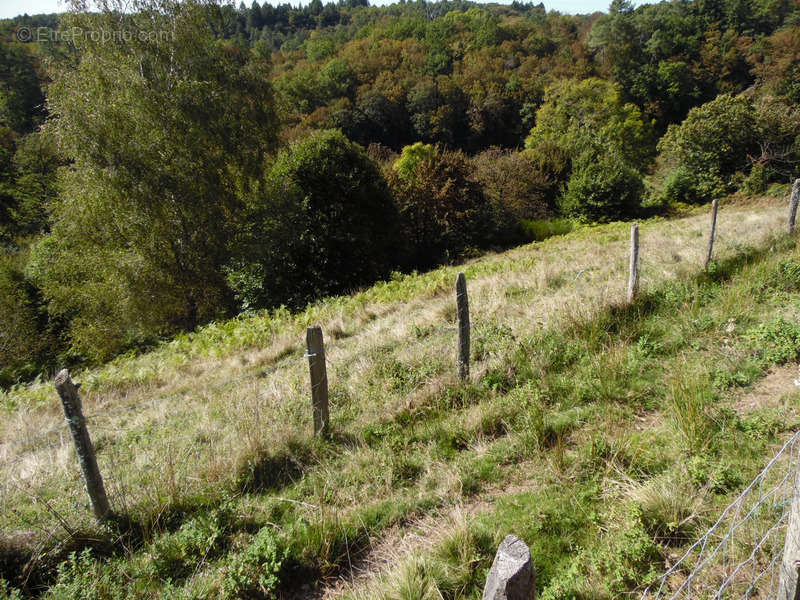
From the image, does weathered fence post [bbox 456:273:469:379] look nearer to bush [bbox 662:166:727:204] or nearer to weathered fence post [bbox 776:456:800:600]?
weathered fence post [bbox 776:456:800:600]

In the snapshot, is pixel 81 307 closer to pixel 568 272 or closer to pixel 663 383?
pixel 568 272

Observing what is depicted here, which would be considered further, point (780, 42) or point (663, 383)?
point (780, 42)

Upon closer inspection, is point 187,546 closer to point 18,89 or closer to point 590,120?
point 590,120

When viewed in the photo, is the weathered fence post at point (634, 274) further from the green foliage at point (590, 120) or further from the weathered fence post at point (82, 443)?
the green foliage at point (590, 120)

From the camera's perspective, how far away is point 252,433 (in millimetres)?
4445

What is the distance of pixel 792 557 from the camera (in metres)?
1.49

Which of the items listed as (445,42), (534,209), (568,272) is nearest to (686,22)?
(445,42)

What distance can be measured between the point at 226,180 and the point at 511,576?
16317mm

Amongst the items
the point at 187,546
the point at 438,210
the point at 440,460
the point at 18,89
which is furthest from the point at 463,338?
the point at 18,89

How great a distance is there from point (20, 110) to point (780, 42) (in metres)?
81.6

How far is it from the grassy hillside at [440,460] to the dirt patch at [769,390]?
0.12 feet

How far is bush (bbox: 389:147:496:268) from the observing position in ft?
80.8

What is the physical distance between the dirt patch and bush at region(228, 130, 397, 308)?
46.0 feet

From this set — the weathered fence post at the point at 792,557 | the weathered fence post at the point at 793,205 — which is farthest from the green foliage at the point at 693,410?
the weathered fence post at the point at 793,205
